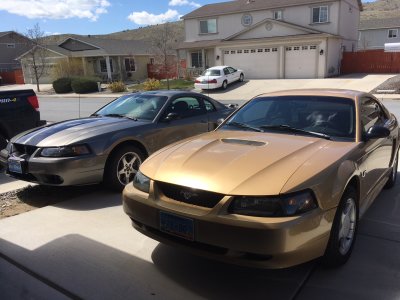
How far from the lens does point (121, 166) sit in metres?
5.39

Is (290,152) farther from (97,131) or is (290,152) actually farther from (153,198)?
(97,131)

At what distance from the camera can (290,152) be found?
3.28m

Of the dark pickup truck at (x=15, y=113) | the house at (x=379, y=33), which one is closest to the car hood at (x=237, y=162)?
the dark pickup truck at (x=15, y=113)

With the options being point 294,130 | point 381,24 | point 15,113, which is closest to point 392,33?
point 381,24

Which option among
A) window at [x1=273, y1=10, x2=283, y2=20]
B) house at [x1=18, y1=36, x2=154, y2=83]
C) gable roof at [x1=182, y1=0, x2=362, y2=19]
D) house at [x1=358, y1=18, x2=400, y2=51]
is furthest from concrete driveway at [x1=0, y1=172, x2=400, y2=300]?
house at [x1=358, y1=18, x2=400, y2=51]

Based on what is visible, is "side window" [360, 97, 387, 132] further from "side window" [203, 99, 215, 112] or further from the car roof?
"side window" [203, 99, 215, 112]

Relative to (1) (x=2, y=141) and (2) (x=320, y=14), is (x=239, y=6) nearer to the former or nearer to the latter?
(2) (x=320, y=14)

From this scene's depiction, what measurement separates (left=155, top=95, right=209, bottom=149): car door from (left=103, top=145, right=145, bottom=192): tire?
44cm

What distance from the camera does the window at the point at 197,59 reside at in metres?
37.0

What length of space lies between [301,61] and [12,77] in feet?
127

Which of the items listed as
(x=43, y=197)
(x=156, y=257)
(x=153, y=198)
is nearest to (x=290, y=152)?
(x=153, y=198)

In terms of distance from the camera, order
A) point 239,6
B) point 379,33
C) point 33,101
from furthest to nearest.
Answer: point 379,33 → point 239,6 → point 33,101

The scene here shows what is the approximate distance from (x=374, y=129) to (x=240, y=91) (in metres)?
23.4

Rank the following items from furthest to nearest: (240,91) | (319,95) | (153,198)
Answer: (240,91), (319,95), (153,198)
